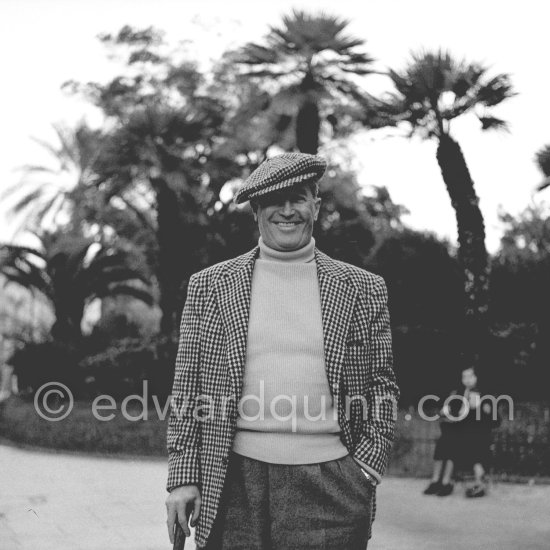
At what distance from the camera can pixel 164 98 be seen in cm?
2914

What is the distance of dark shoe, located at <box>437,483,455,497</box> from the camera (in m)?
9.40

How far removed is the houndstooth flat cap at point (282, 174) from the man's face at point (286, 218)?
0.04m

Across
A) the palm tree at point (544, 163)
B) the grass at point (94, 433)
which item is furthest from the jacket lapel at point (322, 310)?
the palm tree at point (544, 163)

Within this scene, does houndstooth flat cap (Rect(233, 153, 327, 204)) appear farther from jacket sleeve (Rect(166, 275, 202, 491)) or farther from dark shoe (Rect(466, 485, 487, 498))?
dark shoe (Rect(466, 485, 487, 498))

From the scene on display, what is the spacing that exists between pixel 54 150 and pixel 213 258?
44.0 feet

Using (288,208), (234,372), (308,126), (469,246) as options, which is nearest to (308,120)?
(308,126)

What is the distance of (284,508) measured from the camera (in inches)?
97.3

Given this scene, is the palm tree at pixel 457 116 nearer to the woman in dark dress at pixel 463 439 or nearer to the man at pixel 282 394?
the woman in dark dress at pixel 463 439

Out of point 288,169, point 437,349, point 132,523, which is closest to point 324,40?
point 437,349

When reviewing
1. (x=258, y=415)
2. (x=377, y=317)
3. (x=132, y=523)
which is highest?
(x=377, y=317)

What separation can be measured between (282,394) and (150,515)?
585 centimetres

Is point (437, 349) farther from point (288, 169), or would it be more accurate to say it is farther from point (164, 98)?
point (164, 98)

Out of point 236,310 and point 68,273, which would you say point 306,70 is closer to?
point 68,273

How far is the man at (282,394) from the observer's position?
8.16 feet
